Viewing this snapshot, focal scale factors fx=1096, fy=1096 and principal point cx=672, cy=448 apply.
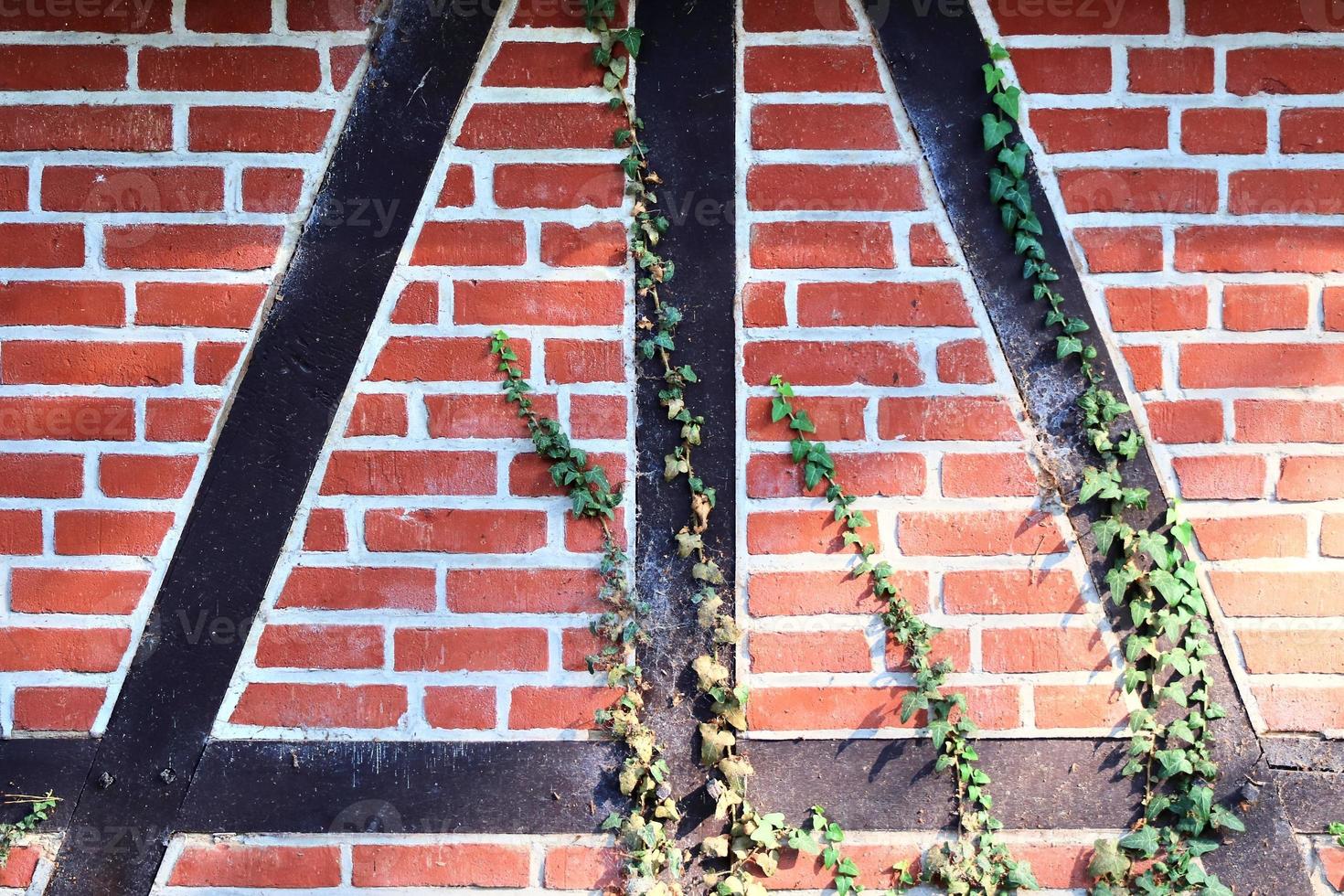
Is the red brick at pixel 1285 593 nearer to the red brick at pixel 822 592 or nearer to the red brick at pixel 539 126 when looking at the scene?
the red brick at pixel 822 592

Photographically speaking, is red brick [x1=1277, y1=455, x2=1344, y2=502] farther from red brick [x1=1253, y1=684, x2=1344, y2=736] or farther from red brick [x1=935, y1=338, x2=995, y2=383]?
red brick [x1=935, y1=338, x2=995, y2=383]

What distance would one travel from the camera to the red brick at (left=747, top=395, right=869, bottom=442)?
6.52 feet

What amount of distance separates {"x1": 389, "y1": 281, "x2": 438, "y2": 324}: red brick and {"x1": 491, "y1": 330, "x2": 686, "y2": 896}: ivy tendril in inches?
4.9

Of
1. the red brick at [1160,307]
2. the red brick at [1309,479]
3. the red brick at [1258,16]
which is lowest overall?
the red brick at [1309,479]

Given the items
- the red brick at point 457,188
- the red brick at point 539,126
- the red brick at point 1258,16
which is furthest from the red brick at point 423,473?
the red brick at point 1258,16

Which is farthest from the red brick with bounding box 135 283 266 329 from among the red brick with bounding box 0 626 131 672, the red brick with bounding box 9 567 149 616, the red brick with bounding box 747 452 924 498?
the red brick with bounding box 747 452 924 498

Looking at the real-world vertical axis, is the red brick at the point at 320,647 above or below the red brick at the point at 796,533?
below

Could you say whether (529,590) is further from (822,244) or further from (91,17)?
(91,17)

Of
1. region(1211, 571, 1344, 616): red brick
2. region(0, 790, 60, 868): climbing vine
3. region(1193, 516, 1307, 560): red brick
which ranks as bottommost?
region(0, 790, 60, 868): climbing vine

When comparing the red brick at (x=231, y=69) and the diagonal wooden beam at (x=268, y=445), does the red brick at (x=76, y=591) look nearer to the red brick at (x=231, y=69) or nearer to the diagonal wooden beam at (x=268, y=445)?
the diagonal wooden beam at (x=268, y=445)

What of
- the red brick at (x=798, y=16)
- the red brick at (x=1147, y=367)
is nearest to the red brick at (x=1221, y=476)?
the red brick at (x=1147, y=367)

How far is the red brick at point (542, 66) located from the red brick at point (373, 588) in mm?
904

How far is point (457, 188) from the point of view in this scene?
1.99 meters

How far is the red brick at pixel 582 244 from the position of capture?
198 centimetres
